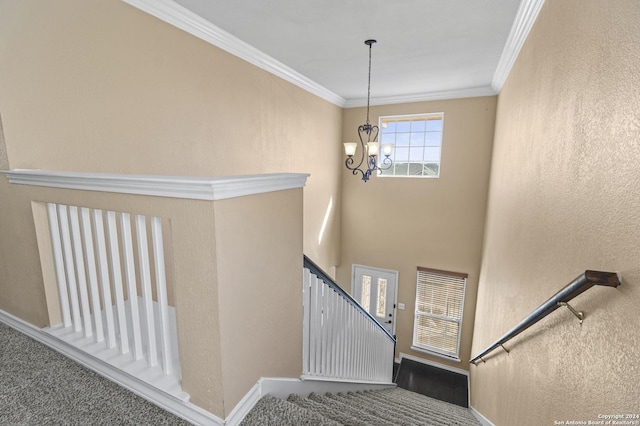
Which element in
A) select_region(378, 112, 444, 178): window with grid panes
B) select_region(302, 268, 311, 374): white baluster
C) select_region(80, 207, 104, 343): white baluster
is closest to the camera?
select_region(80, 207, 104, 343): white baluster

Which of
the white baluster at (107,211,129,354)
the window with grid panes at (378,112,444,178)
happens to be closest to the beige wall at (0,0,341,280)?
the white baluster at (107,211,129,354)

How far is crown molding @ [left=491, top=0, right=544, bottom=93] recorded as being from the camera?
2.26m

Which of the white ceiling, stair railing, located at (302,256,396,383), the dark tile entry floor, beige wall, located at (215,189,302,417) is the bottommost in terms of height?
the dark tile entry floor

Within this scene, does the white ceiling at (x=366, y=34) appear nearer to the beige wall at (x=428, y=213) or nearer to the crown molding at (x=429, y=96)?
the crown molding at (x=429, y=96)

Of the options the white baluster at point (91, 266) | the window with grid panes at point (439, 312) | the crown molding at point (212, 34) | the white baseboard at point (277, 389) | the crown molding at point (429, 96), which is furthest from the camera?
the window with grid panes at point (439, 312)

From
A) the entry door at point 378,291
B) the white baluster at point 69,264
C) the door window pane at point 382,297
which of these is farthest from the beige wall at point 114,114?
the door window pane at point 382,297

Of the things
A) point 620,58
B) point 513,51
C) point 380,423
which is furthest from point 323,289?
point 513,51

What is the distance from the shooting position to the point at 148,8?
229cm

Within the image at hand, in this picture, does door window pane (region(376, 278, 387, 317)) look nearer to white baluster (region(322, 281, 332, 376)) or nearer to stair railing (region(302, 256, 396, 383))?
stair railing (region(302, 256, 396, 383))

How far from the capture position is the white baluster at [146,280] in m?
1.23

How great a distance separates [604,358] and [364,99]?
553 centimetres

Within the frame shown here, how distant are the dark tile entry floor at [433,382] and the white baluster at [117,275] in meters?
5.24

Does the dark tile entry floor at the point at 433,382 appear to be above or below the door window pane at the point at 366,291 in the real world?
below

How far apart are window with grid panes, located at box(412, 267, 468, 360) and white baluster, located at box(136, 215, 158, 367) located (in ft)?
17.1
